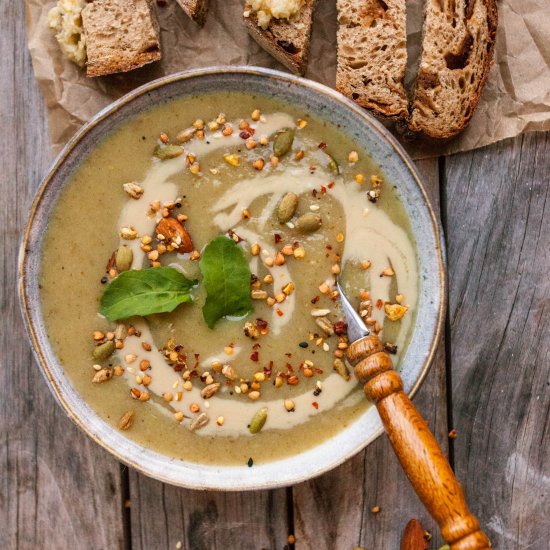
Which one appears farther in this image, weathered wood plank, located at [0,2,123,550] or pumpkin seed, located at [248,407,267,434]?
weathered wood plank, located at [0,2,123,550]

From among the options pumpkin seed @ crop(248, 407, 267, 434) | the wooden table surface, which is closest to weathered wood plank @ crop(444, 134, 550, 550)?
the wooden table surface

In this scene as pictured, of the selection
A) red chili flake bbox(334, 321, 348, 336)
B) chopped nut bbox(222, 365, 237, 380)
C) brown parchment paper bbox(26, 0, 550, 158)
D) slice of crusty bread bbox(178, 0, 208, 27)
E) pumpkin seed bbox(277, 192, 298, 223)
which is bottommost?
chopped nut bbox(222, 365, 237, 380)

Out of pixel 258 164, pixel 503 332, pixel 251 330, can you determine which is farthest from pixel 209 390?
pixel 503 332

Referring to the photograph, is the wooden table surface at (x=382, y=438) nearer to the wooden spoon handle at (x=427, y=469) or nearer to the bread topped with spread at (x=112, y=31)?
the bread topped with spread at (x=112, y=31)

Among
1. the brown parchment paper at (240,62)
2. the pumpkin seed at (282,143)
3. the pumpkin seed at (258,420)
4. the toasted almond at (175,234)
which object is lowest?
the pumpkin seed at (258,420)

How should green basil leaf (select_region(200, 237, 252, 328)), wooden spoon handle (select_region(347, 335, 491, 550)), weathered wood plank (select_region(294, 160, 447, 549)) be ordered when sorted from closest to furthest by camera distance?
1. wooden spoon handle (select_region(347, 335, 491, 550))
2. green basil leaf (select_region(200, 237, 252, 328))
3. weathered wood plank (select_region(294, 160, 447, 549))

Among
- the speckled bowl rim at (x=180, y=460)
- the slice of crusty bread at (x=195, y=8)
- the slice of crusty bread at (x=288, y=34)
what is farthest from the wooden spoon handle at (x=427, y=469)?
the slice of crusty bread at (x=195, y=8)

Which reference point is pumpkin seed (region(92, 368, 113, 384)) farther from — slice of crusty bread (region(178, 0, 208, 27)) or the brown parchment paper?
slice of crusty bread (region(178, 0, 208, 27))

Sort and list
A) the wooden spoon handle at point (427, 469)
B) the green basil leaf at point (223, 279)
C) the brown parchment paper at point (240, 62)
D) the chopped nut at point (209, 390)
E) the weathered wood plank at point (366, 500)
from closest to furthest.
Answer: the wooden spoon handle at point (427, 469)
the green basil leaf at point (223, 279)
the chopped nut at point (209, 390)
the brown parchment paper at point (240, 62)
the weathered wood plank at point (366, 500)
